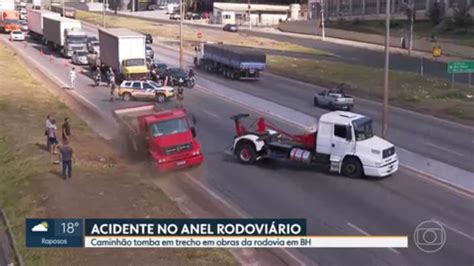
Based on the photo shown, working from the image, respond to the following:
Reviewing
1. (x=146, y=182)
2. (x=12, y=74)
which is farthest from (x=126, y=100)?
(x=146, y=182)

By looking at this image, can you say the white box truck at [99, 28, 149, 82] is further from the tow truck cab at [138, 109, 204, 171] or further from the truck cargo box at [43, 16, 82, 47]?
the tow truck cab at [138, 109, 204, 171]

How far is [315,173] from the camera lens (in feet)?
92.2

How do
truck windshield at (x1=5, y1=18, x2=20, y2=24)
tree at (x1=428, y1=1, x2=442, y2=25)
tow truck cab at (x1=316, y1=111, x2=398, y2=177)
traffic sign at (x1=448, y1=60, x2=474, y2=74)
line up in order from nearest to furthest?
1. tow truck cab at (x1=316, y1=111, x2=398, y2=177)
2. traffic sign at (x1=448, y1=60, x2=474, y2=74)
3. truck windshield at (x1=5, y1=18, x2=20, y2=24)
4. tree at (x1=428, y1=1, x2=442, y2=25)

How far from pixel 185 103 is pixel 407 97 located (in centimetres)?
1553

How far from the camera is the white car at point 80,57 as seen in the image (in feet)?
225

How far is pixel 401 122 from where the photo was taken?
1612 inches

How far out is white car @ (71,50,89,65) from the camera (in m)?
68.7

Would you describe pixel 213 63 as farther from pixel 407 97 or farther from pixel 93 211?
pixel 93 211

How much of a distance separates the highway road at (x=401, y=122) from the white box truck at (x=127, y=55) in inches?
203

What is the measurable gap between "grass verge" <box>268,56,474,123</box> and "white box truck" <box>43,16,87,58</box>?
19.6 meters

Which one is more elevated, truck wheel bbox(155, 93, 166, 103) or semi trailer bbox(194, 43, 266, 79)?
semi trailer bbox(194, 43, 266, 79)

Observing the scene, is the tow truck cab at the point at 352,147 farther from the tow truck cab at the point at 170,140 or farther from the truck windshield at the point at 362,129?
the tow truck cab at the point at 170,140

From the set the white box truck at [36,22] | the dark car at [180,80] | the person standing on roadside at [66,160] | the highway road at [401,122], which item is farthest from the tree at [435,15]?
the person standing on roadside at [66,160]

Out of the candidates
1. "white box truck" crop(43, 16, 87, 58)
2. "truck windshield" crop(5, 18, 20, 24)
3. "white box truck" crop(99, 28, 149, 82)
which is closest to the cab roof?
"white box truck" crop(99, 28, 149, 82)
